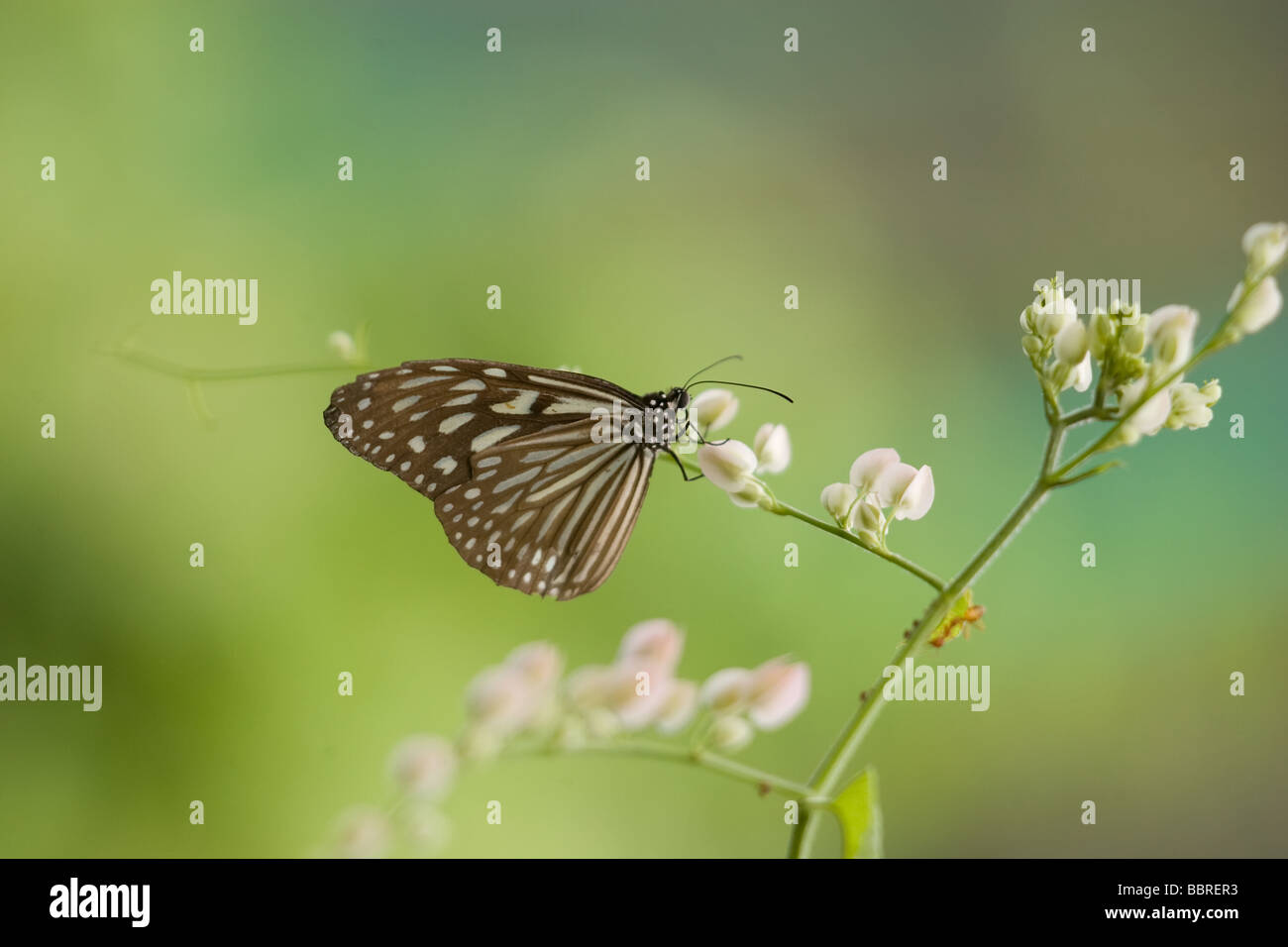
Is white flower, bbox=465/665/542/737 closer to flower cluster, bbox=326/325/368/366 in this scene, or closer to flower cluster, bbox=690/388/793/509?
flower cluster, bbox=690/388/793/509

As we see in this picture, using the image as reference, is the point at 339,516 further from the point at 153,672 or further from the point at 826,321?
the point at 826,321

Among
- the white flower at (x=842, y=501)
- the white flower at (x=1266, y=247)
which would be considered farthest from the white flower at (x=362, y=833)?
the white flower at (x=1266, y=247)

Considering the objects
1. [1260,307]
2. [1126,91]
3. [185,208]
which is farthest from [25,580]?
[1126,91]

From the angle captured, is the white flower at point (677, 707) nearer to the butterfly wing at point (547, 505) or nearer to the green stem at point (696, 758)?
the green stem at point (696, 758)

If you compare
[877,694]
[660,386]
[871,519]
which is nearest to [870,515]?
[871,519]

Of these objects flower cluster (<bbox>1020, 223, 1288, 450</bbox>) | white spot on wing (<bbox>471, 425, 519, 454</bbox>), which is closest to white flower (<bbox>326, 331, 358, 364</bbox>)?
white spot on wing (<bbox>471, 425, 519, 454</bbox>)

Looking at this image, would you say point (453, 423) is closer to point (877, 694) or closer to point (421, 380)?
point (421, 380)
